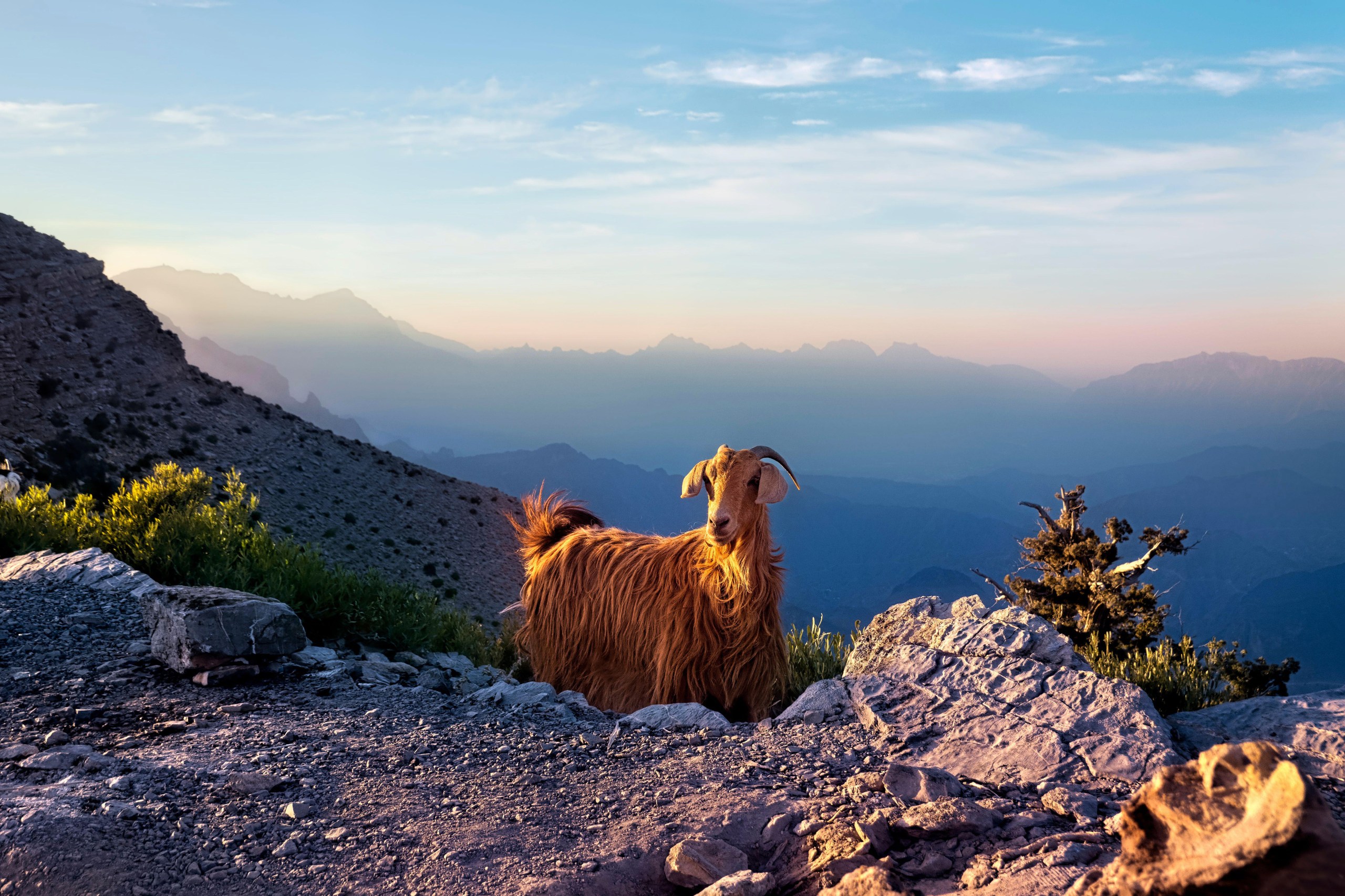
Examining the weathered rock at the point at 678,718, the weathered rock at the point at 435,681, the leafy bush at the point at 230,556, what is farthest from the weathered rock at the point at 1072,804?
the leafy bush at the point at 230,556

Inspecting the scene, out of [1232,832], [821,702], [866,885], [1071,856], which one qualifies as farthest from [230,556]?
[1232,832]

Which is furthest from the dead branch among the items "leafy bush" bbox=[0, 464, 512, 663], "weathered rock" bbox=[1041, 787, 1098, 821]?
"weathered rock" bbox=[1041, 787, 1098, 821]

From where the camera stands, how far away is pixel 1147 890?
2.28 metres

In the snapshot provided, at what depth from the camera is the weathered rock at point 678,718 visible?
5.59 m

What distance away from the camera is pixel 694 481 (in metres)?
6.79

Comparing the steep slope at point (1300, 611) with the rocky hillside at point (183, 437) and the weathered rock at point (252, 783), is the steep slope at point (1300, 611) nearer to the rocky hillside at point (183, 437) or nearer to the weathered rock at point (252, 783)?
the rocky hillside at point (183, 437)

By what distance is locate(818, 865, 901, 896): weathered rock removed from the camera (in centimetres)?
314

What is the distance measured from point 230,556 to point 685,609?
5144mm

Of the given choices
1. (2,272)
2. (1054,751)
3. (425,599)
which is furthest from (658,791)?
(2,272)

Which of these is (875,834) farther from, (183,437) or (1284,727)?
(183,437)

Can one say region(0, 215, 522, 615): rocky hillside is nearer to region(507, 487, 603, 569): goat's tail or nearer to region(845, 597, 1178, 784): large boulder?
region(507, 487, 603, 569): goat's tail

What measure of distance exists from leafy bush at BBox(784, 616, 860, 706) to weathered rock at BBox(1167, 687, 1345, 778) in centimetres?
262

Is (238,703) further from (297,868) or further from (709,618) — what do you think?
(709,618)

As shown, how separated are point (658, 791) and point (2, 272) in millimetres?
78648
